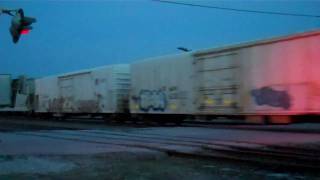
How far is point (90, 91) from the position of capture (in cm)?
3397

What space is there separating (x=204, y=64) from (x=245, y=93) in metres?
2.89

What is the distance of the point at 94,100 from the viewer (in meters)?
33.4

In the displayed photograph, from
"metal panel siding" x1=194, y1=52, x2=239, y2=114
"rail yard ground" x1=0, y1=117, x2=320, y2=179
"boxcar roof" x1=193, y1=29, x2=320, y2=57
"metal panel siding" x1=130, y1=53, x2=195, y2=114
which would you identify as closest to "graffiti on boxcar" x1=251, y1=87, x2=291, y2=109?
"metal panel siding" x1=194, y1=52, x2=239, y2=114

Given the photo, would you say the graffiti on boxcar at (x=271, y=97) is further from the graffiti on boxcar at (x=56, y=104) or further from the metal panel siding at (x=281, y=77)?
→ the graffiti on boxcar at (x=56, y=104)

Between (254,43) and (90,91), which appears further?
(90,91)

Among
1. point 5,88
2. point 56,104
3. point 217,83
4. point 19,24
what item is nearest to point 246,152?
point 19,24

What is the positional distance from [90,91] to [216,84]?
13579 millimetres

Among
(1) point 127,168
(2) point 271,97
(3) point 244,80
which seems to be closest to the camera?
(1) point 127,168

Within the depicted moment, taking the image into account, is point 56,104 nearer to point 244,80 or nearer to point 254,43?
point 244,80

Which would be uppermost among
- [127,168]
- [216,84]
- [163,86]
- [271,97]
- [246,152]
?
[163,86]

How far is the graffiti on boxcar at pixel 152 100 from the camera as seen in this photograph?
26.5 m

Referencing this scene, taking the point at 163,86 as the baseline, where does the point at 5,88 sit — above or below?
above

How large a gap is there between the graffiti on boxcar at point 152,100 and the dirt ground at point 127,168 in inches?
565

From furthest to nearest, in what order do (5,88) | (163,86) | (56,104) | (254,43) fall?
1. (5,88)
2. (56,104)
3. (163,86)
4. (254,43)
